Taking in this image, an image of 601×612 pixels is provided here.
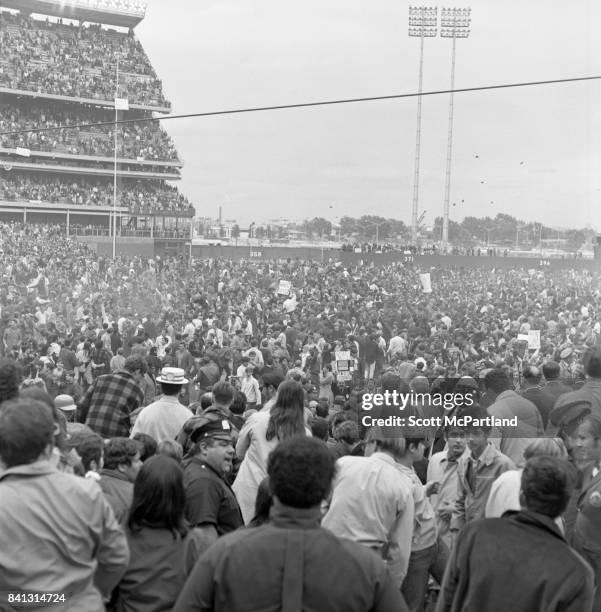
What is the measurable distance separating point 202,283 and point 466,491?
67.3 ft

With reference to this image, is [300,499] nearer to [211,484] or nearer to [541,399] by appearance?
[211,484]

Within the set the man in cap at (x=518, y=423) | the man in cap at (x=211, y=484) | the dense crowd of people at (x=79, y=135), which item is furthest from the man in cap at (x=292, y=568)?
the dense crowd of people at (x=79, y=135)

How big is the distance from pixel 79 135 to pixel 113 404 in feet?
103

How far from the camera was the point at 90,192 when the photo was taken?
36875 millimetres

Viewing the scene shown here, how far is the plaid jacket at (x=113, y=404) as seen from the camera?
5617mm

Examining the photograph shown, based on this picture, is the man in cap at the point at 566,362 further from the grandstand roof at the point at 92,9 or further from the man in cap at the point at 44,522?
the grandstand roof at the point at 92,9

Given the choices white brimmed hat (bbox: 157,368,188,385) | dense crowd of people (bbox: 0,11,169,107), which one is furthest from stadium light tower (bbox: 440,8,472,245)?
white brimmed hat (bbox: 157,368,188,385)

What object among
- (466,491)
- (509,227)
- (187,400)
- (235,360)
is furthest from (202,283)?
(509,227)

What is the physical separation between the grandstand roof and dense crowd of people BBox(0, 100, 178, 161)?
11.7 ft

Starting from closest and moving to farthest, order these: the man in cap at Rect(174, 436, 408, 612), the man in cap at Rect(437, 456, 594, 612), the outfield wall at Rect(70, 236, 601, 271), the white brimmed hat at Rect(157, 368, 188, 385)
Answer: the man in cap at Rect(174, 436, 408, 612) → the man in cap at Rect(437, 456, 594, 612) → the white brimmed hat at Rect(157, 368, 188, 385) → the outfield wall at Rect(70, 236, 601, 271)

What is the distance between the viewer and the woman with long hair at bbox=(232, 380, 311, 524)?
4.55m

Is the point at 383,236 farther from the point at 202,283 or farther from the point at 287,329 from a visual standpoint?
the point at 287,329

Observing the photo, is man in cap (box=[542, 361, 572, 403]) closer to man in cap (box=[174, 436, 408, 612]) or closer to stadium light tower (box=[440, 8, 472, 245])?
man in cap (box=[174, 436, 408, 612])

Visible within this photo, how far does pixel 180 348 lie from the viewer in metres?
13.1
